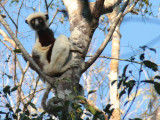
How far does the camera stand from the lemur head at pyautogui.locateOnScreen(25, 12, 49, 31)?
5.73 meters

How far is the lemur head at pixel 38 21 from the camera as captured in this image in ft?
18.8

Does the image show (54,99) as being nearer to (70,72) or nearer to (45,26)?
(70,72)

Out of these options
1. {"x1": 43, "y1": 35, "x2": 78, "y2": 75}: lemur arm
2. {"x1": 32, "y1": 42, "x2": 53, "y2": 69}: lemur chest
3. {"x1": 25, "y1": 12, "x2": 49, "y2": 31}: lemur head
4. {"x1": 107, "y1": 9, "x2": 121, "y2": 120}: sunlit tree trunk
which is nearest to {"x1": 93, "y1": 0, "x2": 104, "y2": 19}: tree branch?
{"x1": 43, "y1": 35, "x2": 78, "y2": 75}: lemur arm

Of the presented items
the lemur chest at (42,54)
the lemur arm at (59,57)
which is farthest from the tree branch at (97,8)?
the lemur chest at (42,54)

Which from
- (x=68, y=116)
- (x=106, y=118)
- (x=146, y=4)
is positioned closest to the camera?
(x=68, y=116)

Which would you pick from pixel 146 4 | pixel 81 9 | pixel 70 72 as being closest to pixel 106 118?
pixel 70 72

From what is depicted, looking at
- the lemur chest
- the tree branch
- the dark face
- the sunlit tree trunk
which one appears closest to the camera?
the tree branch

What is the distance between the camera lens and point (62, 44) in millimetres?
4527

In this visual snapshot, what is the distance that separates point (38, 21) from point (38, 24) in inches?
6.6

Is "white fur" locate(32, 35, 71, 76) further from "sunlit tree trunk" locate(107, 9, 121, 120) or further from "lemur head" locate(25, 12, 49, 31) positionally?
"sunlit tree trunk" locate(107, 9, 121, 120)

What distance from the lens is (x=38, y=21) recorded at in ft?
19.3

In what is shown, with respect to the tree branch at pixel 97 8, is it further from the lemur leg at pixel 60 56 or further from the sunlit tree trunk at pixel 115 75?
the sunlit tree trunk at pixel 115 75

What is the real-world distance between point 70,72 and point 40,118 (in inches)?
48.7

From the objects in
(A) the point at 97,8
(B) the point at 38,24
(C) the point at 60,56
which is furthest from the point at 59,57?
(B) the point at 38,24
